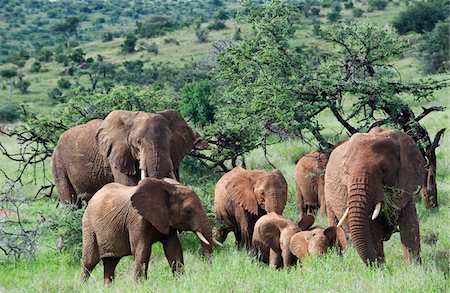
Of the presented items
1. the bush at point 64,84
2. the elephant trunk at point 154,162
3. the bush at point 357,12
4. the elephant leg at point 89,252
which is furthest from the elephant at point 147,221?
the bush at point 357,12

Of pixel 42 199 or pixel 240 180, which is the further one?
pixel 42 199

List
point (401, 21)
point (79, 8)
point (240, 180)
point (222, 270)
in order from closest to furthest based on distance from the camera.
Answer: point (222, 270) < point (240, 180) < point (401, 21) < point (79, 8)

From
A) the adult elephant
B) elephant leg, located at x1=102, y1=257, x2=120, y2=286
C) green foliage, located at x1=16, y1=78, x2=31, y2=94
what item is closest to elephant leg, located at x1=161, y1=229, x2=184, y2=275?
elephant leg, located at x1=102, y1=257, x2=120, y2=286

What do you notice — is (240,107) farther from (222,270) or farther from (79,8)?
(79,8)

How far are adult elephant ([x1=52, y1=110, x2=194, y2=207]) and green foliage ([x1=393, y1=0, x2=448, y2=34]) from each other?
43606 mm

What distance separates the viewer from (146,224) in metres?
9.05

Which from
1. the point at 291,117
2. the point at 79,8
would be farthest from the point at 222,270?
the point at 79,8

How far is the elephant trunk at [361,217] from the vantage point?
330 inches

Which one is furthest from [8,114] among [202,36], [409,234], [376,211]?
[376,211]

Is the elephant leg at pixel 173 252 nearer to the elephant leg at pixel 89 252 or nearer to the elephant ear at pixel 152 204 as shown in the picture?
the elephant ear at pixel 152 204

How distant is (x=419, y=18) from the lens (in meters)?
55.8

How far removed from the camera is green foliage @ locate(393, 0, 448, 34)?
2170 inches

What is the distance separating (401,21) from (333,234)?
158 ft

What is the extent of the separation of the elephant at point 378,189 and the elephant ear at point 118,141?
3.62 m
